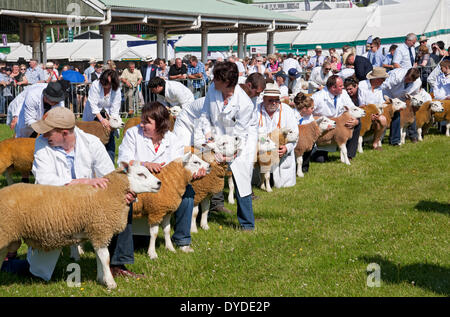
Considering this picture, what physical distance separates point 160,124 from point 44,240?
178cm

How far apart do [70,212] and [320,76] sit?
1328 centimetres

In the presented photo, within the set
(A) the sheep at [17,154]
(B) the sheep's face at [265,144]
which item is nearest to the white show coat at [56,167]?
(A) the sheep at [17,154]

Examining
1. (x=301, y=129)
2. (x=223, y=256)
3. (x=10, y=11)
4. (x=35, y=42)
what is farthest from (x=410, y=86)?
(x=35, y=42)

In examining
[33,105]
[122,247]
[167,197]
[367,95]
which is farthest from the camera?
[367,95]

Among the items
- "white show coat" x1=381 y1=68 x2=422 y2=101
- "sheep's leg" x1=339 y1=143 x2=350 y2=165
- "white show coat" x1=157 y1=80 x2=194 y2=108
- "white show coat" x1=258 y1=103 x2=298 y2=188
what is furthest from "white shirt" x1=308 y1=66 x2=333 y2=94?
"white show coat" x1=258 y1=103 x2=298 y2=188

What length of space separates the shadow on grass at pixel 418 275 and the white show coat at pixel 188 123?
8.91 feet

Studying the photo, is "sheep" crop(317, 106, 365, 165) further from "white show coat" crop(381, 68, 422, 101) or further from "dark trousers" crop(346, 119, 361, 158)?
"white show coat" crop(381, 68, 422, 101)

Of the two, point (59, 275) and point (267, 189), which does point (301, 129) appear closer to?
point (267, 189)

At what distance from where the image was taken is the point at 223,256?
5.95 m

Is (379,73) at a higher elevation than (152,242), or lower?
higher

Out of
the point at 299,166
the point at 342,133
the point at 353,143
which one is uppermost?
the point at 342,133

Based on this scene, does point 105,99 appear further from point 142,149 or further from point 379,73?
point 379,73

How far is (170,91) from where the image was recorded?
31.7 feet

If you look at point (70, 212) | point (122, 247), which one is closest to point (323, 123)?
point (122, 247)
